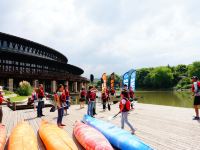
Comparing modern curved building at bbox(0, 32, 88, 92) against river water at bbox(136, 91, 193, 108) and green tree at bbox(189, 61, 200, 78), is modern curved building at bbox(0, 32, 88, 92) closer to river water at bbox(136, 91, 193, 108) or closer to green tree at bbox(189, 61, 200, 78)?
river water at bbox(136, 91, 193, 108)

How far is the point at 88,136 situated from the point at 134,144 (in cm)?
182

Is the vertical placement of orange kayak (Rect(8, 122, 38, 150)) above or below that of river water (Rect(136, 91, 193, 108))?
above

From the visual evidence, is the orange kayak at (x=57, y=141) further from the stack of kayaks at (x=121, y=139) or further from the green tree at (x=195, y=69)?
the green tree at (x=195, y=69)

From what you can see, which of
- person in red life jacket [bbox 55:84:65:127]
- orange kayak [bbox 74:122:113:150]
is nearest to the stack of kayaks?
orange kayak [bbox 74:122:113:150]

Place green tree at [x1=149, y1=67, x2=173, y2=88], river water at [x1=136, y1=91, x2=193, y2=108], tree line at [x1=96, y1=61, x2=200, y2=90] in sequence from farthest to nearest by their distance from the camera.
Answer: green tree at [x1=149, y1=67, x2=173, y2=88]
tree line at [x1=96, y1=61, x2=200, y2=90]
river water at [x1=136, y1=91, x2=193, y2=108]

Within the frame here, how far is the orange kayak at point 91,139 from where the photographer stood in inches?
267

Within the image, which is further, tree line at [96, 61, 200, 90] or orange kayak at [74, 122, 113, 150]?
tree line at [96, 61, 200, 90]

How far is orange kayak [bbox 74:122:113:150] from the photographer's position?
677 centimetres

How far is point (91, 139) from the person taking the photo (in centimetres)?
752

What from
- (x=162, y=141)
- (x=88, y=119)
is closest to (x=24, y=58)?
(x=88, y=119)

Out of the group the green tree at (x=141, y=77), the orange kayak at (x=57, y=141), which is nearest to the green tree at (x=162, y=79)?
the green tree at (x=141, y=77)

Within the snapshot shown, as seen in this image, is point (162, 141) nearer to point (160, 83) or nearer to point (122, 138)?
point (122, 138)

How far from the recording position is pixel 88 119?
1130 centimetres

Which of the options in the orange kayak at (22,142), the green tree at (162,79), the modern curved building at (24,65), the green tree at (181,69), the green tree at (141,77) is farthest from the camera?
the green tree at (141,77)
